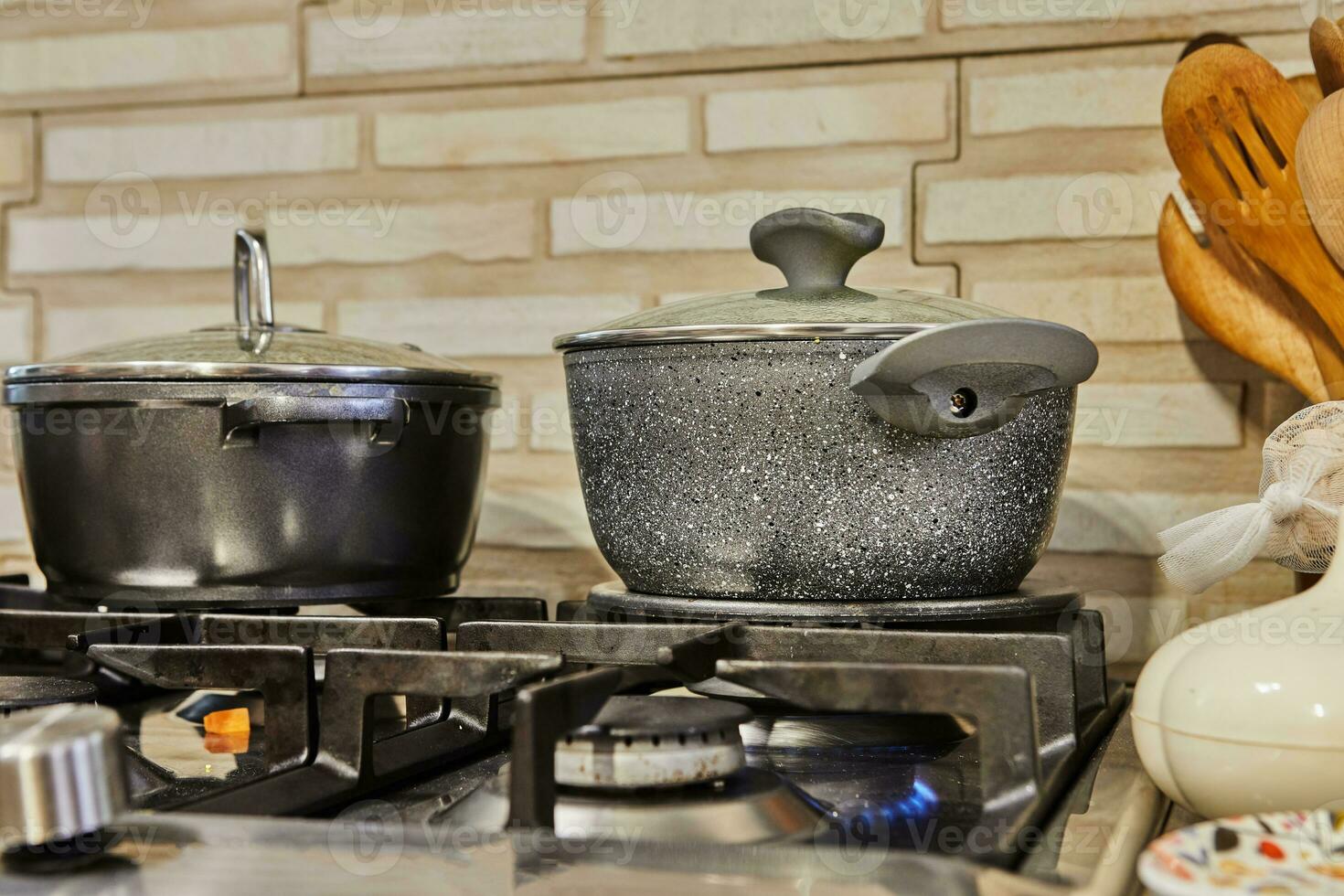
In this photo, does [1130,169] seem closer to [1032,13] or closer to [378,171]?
[1032,13]

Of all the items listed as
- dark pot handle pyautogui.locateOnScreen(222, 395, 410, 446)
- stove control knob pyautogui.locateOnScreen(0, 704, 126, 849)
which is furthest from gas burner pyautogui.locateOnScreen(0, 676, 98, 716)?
stove control knob pyautogui.locateOnScreen(0, 704, 126, 849)

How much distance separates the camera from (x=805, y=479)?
2.28 ft

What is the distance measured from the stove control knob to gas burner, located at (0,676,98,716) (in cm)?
29

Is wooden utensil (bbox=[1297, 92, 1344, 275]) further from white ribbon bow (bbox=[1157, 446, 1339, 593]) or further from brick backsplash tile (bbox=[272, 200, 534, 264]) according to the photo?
brick backsplash tile (bbox=[272, 200, 534, 264])

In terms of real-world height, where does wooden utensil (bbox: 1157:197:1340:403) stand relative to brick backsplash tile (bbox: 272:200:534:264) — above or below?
below

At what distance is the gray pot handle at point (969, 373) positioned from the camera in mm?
621

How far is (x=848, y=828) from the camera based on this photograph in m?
0.53

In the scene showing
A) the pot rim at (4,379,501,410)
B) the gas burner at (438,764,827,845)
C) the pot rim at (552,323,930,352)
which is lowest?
the gas burner at (438,764,827,845)

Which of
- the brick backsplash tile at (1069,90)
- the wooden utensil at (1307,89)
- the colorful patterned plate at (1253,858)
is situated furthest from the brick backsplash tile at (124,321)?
the colorful patterned plate at (1253,858)

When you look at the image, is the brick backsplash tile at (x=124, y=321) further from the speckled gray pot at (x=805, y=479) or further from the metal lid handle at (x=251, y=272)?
the speckled gray pot at (x=805, y=479)

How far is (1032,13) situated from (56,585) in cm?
82

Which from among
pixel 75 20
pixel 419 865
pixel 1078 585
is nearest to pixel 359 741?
pixel 419 865

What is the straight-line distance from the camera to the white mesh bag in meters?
0.69

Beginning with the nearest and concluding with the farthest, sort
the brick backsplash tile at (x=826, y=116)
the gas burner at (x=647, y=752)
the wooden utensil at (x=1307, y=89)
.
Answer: the gas burner at (x=647, y=752)
the wooden utensil at (x=1307, y=89)
the brick backsplash tile at (x=826, y=116)
